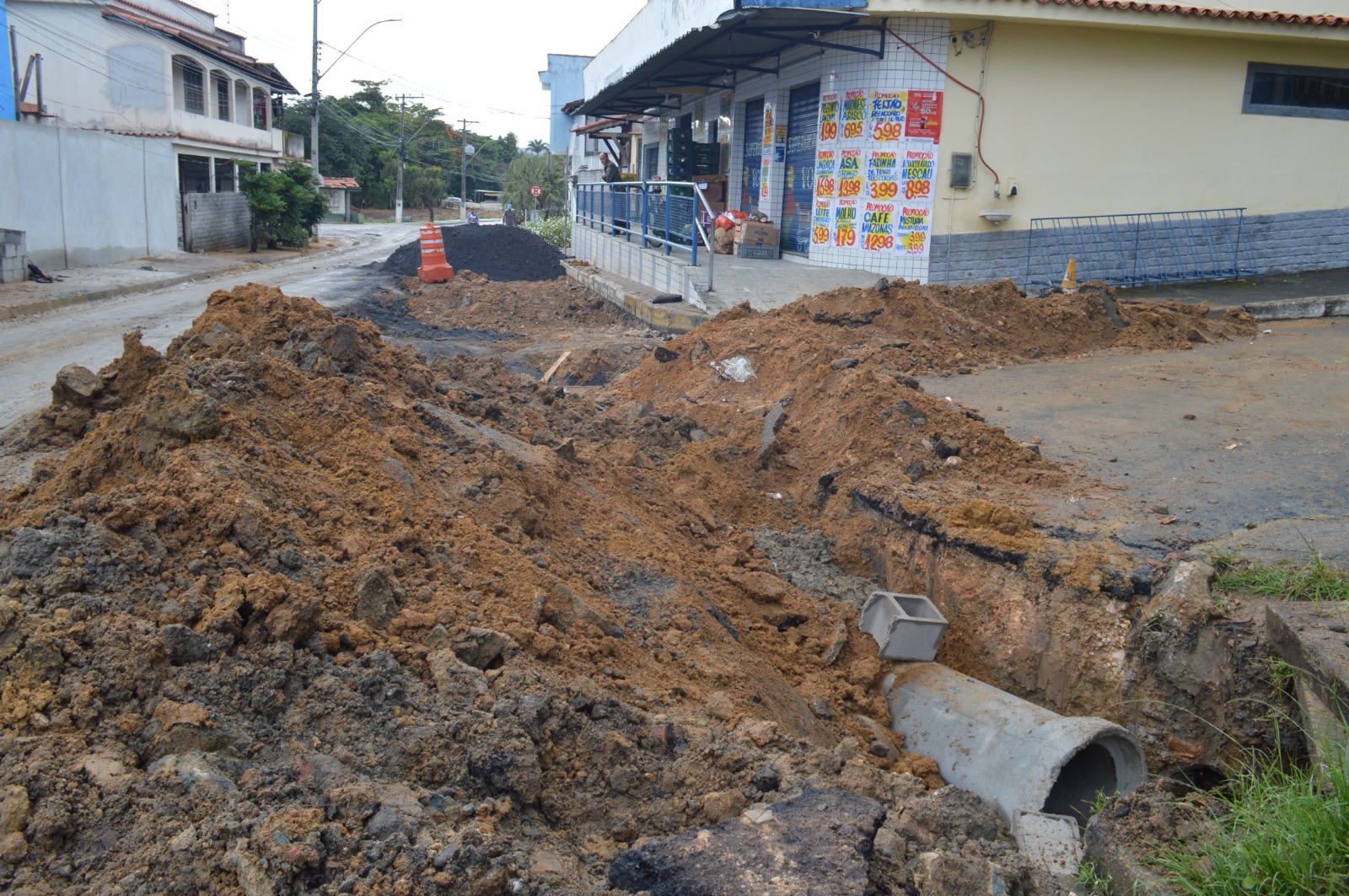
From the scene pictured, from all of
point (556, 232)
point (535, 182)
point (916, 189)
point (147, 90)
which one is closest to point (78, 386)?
point (916, 189)

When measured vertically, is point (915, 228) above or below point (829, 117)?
below

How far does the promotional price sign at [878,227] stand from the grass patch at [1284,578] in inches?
381

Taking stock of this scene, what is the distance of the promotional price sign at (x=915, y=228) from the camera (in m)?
13.2

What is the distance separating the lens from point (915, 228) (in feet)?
43.5

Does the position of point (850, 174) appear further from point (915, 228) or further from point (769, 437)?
point (769, 437)

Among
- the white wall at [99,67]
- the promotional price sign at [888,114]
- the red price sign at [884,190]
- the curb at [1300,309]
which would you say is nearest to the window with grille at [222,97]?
the white wall at [99,67]

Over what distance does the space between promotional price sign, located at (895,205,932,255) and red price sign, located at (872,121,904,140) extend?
93 centimetres

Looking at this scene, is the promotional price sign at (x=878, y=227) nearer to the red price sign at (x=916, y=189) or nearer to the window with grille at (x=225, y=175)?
the red price sign at (x=916, y=189)

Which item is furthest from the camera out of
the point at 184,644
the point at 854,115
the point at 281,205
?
the point at 281,205

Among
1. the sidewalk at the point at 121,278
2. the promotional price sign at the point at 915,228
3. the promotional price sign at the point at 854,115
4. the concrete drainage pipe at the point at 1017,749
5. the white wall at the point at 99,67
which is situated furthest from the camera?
the white wall at the point at 99,67

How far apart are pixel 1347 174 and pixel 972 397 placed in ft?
38.0

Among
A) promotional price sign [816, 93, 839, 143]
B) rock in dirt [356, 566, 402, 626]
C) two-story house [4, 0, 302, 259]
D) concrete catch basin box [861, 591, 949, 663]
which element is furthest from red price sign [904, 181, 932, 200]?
two-story house [4, 0, 302, 259]

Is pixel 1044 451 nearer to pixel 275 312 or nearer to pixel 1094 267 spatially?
pixel 275 312

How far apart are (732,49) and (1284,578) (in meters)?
13.5
